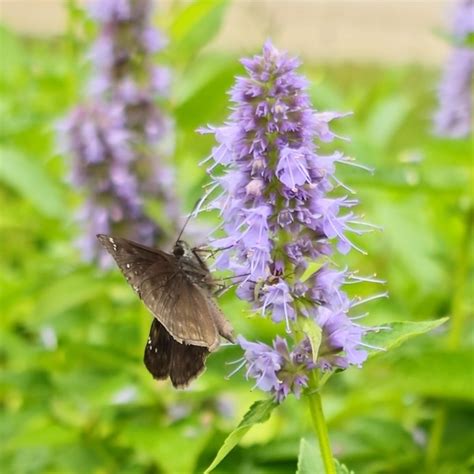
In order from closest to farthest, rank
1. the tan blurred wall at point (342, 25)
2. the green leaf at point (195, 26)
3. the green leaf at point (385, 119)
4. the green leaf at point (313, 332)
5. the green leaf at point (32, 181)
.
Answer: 1. the green leaf at point (313, 332)
2. the green leaf at point (195, 26)
3. the green leaf at point (32, 181)
4. the green leaf at point (385, 119)
5. the tan blurred wall at point (342, 25)

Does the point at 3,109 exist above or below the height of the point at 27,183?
above

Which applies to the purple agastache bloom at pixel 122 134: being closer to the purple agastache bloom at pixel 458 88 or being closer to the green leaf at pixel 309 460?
the purple agastache bloom at pixel 458 88

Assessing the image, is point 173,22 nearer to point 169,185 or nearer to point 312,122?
point 169,185

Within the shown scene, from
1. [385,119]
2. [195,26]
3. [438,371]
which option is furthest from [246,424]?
[385,119]

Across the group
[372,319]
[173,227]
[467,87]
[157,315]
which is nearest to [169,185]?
[173,227]

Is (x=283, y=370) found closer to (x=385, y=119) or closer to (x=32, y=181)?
(x=32, y=181)

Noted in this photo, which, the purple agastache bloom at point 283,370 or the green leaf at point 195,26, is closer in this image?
the purple agastache bloom at point 283,370

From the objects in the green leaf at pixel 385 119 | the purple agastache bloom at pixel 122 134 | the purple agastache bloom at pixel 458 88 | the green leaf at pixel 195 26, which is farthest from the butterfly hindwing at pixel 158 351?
the green leaf at pixel 385 119
